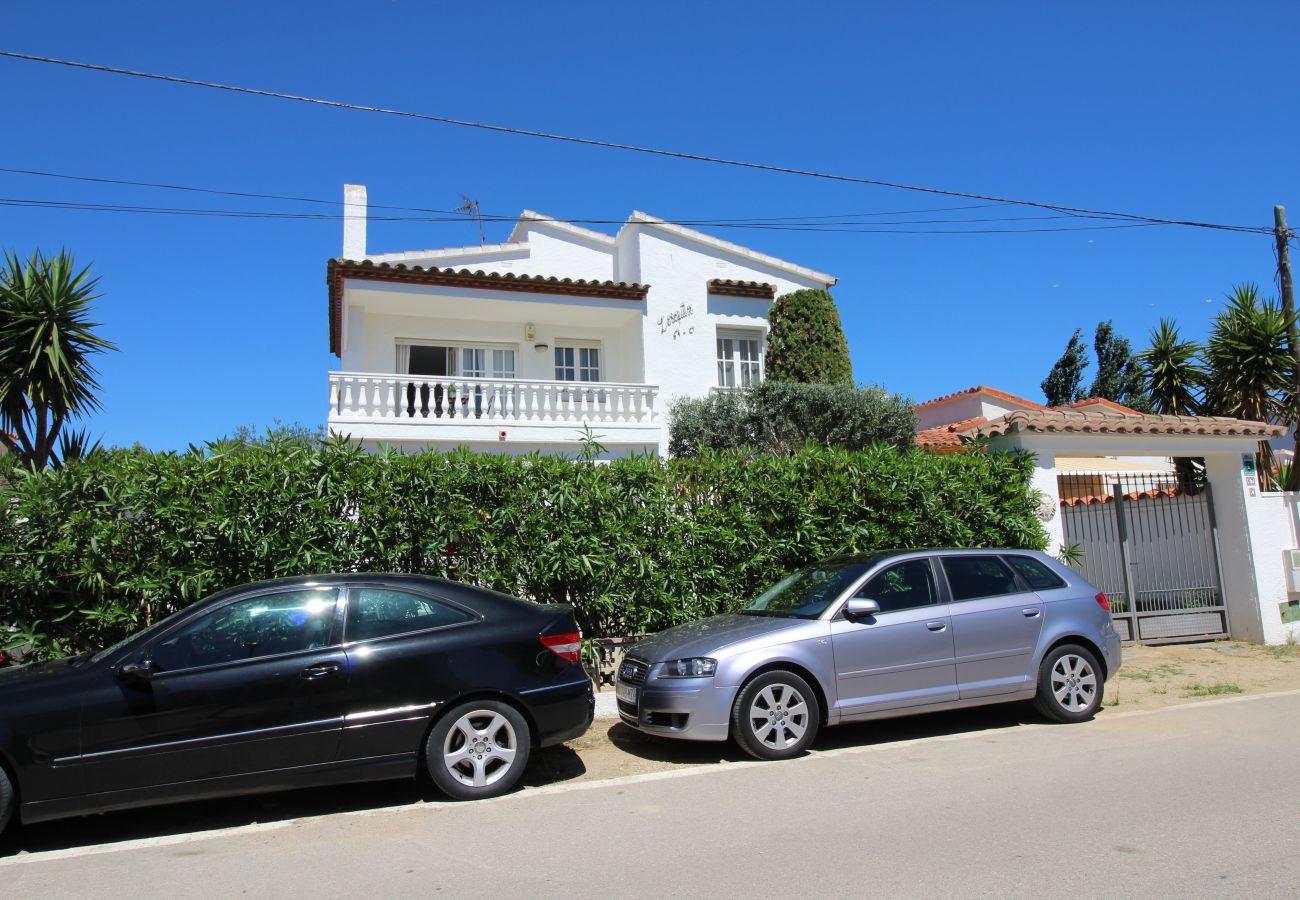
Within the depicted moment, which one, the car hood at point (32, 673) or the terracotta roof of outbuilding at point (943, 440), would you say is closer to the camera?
the car hood at point (32, 673)

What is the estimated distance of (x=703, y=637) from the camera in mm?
7012

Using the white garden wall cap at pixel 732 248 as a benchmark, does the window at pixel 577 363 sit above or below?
below

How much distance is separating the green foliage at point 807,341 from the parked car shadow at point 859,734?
9.10m

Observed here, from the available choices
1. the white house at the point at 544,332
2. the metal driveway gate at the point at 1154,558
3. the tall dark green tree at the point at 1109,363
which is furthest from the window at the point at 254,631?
the tall dark green tree at the point at 1109,363

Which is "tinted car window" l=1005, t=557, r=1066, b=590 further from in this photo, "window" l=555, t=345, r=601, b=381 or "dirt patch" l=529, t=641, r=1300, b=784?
"window" l=555, t=345, r=601, b=381

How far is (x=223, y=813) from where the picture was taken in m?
5.81

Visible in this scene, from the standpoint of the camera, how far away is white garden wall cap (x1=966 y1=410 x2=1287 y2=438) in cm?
1109

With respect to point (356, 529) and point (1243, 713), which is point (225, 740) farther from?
point (1243, 713)

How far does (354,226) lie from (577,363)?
16.5 ft

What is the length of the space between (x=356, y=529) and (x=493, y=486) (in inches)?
51.3

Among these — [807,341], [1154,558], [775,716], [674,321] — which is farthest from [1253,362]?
[775,716]

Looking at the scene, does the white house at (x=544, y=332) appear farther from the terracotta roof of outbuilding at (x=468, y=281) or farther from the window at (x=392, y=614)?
the window at (x=392, y=614)

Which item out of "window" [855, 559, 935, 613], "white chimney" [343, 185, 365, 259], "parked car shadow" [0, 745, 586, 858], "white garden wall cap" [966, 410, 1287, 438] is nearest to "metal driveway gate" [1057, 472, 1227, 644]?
"white garden wall cap" [966, 410, 1287, 438]

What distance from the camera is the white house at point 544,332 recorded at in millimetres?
15125
